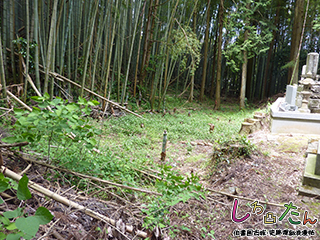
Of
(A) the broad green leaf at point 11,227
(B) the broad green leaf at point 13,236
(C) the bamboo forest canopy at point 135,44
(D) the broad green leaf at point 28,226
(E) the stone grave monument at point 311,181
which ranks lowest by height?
(E) the stone grave monument at point 311,181

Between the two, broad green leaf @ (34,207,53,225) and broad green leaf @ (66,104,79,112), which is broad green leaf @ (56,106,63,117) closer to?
broad green leaf @ (66,104,79,112)

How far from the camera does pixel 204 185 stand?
2979 millimetres

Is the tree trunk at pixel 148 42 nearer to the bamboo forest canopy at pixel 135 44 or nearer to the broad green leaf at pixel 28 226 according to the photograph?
the bamboo forest canopy at pixel 135 44

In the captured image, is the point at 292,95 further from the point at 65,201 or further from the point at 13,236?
the point at 13,236

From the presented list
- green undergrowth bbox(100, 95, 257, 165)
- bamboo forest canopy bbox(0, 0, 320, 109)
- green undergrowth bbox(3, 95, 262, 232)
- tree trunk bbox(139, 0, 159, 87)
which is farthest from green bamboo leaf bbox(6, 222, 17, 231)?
tree trunk bbox(139, 0, 159, 87)

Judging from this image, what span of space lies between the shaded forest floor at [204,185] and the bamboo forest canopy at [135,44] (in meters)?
1.73

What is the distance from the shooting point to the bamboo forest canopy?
14.2ft

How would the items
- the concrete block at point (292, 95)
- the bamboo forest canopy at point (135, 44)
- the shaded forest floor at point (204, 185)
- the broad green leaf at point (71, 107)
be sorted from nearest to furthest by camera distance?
1. the shaded forest floor at point (204, 185)
2. the broad green leaf at point (71, 107)
3. the bamboo forest canopy at point (135, 44)
4. the concrete block at point (292, 95)

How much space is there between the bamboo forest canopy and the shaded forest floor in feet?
5.68

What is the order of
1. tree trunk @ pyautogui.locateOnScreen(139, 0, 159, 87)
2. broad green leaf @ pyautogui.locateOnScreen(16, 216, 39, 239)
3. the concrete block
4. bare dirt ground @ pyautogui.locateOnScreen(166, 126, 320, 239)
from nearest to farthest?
broad green leaf @ pyautogui.locateOnScreen(16, 216, 39, 239) < bare dirt ground @ pyautogui.locateOnScreen(166, 126, 320, 239) < the concrete block < tree trunk @ pyautogui.locateOnScreen(139, 0, 159, 87)

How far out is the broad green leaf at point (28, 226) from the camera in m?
0.96

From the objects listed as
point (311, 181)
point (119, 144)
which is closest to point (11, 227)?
point (311, 181)

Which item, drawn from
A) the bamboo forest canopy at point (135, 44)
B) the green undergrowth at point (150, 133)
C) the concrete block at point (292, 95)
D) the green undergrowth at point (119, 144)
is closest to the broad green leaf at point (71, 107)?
the green undergrowth at point (119, 144)

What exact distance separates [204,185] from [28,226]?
2.29 meters
